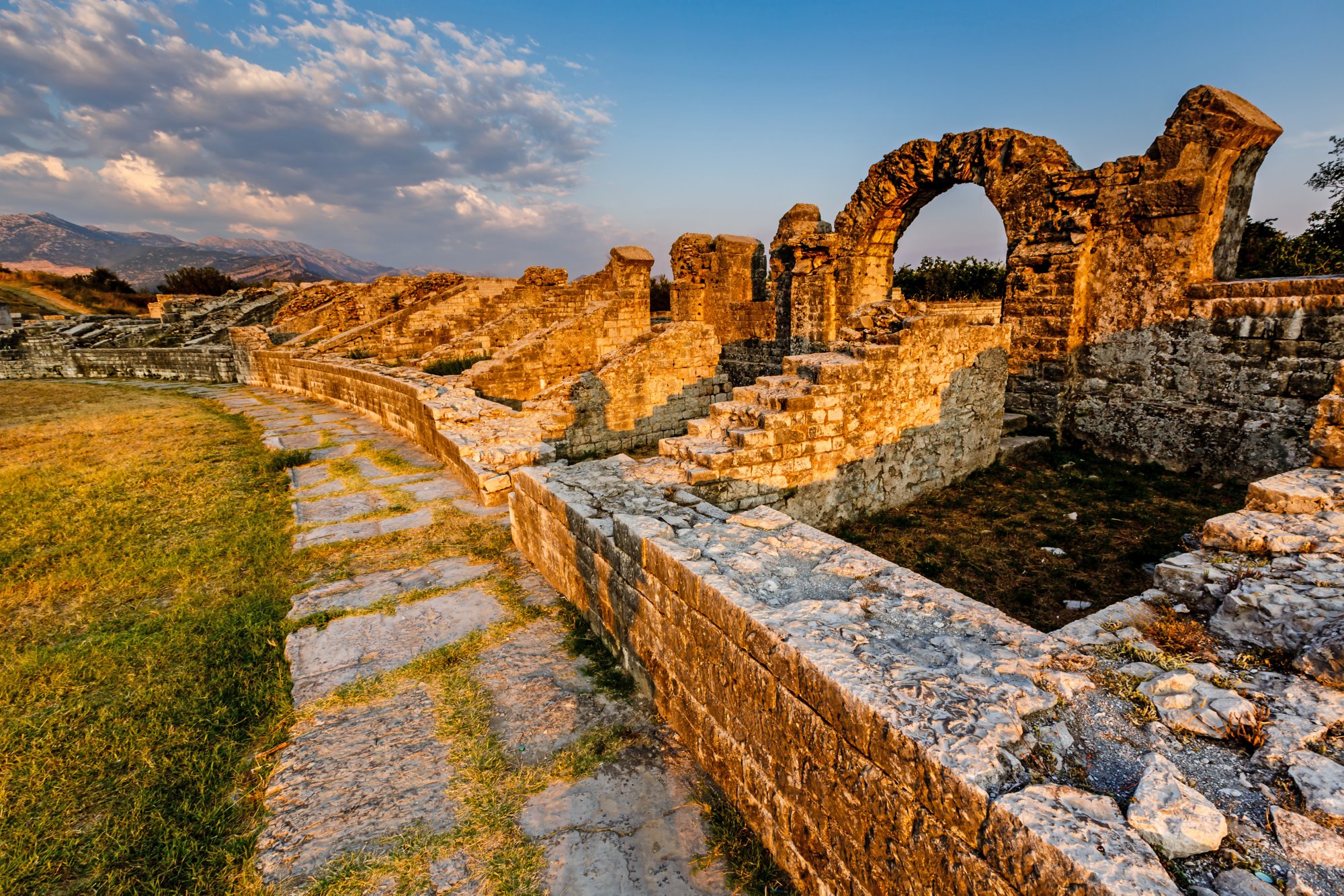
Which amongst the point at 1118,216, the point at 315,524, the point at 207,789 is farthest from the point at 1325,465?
the point at 315,524

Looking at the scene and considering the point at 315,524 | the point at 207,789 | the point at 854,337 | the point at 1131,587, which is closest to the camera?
the point at 207,789

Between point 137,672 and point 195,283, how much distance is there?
50650 millimetres

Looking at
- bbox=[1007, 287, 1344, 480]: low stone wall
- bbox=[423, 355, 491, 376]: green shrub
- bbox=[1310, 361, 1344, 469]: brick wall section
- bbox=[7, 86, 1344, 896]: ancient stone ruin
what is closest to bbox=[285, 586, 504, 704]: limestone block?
bbox=[7, 86, 1344, 896]: ancient stone ruin

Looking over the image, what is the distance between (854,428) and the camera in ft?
18.0

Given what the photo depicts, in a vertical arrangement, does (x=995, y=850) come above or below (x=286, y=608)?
above

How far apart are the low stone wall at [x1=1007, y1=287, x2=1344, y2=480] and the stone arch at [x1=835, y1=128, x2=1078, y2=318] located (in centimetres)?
229

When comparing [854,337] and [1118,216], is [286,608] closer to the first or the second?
[854,337]

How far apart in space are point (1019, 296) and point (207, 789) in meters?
10.5

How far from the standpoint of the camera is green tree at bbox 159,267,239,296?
39781 millimetres

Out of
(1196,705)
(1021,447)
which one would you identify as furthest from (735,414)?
(1021,447)

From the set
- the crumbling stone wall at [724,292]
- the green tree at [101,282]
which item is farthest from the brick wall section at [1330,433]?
the green tree at [101,282]

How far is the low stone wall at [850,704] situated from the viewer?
1.41 metres

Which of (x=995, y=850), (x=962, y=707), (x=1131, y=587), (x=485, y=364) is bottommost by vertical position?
(x=1131, y=587)

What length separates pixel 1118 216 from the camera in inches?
305
